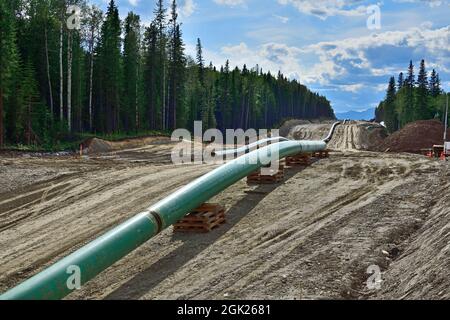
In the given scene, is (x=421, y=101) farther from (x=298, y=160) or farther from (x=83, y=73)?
(x=298, y=160)

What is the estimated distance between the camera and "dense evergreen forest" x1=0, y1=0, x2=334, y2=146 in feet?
115

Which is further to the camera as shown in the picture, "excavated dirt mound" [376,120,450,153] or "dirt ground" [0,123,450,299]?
"excavated dirt mound" [376,120,450,153]

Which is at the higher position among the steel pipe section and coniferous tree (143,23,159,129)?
coniferous tree (143,23,159,129)

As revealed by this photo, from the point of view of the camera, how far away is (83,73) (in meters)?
46.4

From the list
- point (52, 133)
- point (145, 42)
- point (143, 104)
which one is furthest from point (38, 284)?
point (145, 42)

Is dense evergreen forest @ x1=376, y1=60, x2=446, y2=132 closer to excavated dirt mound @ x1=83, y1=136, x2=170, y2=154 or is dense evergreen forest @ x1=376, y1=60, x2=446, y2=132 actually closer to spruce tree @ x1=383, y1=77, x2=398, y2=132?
spruce tree @ x1=383, y1=77, x2=398, y2=132

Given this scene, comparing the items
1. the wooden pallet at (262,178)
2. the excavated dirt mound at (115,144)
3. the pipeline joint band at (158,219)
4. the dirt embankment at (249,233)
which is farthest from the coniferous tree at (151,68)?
the pipeline joint band at (158,219)

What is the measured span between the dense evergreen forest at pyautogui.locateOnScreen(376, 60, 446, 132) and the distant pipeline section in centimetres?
7737

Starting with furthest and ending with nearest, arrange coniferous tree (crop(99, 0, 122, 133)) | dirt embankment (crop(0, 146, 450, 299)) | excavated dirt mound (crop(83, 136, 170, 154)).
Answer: coniferous tree (crop(99, 0, 122, 133)) → excavated dirt mound (crop(83, 136, 170, 154)) → dirt embankment (crop(0, 146, 450, 299))

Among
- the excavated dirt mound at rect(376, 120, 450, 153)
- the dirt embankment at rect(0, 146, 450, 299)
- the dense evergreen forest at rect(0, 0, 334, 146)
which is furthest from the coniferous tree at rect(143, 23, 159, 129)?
the dirt embankment at rect(0, 146, 450, 299)

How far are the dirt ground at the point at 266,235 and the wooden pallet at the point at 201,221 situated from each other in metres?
0.32

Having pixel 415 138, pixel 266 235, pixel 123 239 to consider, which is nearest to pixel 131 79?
pixel 415 138
